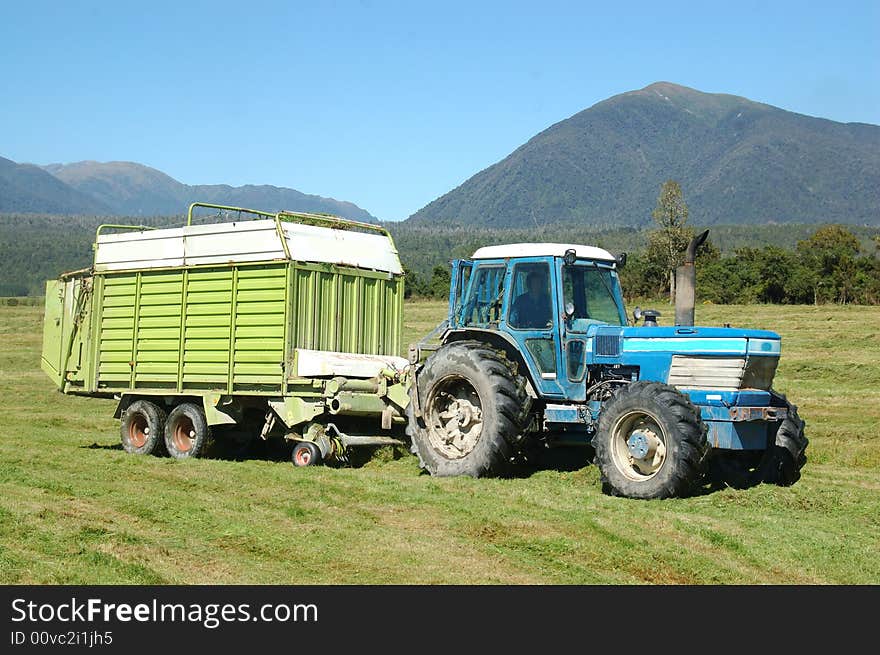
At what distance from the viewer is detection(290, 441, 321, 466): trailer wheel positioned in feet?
44.9

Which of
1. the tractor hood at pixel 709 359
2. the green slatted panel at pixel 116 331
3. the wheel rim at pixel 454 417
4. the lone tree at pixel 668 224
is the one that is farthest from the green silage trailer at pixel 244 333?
the lone tree at pixel 668 224

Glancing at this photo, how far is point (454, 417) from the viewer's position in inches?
494

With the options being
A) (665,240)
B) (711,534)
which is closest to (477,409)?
(711,534)

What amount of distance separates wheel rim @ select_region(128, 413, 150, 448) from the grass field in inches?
53.3

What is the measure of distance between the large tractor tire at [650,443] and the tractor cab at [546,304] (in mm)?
1096

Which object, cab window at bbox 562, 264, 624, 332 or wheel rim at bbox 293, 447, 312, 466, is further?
wheel rim at bbox 293, 447, 312, 466

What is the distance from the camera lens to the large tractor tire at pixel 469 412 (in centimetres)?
1177

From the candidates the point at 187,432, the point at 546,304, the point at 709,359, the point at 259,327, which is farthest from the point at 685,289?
the point at 187,432

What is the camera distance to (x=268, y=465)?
551 inches

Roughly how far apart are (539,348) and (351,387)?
2980 millimetres

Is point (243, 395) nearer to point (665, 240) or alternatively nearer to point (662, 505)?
point (662, 505)

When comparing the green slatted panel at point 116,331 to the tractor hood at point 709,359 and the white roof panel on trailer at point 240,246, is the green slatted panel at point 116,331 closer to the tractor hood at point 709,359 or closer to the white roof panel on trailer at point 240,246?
the white roof panel on trailer at point 240,246

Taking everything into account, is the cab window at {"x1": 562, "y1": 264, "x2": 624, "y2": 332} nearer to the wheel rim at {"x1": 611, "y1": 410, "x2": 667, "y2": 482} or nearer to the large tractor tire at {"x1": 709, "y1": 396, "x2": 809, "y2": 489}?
the wheel rim at {"x1": 611, "y1": 410, "x2": 667, "y2": 482}

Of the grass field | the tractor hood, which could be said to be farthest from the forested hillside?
the grass field
